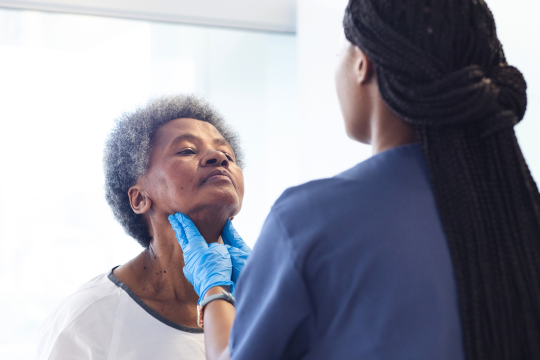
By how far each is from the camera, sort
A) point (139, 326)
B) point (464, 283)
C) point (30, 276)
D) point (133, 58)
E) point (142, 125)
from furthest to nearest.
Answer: point (133, 58)
point (30, 276)
point (142, 125)
point (139, 326)
point (464, 283)

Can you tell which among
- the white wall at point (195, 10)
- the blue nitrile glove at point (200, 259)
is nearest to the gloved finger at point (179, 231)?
the blue nitrile glove at point (200, 259)

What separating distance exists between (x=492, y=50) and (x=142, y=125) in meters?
1.01

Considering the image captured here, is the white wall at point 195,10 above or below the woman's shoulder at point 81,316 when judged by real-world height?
above

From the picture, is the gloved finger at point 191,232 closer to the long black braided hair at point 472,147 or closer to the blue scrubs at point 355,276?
the blue scrubs at point 355,276

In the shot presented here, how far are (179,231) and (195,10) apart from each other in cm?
197

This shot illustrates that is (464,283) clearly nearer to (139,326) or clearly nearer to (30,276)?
(139,326)

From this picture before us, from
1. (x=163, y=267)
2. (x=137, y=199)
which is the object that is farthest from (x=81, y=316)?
(x=137, y=199)

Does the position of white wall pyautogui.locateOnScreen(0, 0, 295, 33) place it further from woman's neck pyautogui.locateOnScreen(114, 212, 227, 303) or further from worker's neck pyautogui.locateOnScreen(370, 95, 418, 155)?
worker's neck pyautogui.locateOnScreen(370, 95, 418, 155)

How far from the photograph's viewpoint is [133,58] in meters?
2.73

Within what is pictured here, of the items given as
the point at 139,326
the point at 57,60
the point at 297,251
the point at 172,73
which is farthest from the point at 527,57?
the point at 57,60

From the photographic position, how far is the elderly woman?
1.17 meters

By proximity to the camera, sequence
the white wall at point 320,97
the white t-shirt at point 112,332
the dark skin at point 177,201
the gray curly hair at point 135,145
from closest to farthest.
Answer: the white t-shirt at point 112,332 → the dark skin at point 177,201 → the gray curly hair at point 135,145 → the white wall at point 320,97

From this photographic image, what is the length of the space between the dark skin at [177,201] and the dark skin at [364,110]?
1.72 ft

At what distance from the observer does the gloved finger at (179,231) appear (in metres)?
1.18
